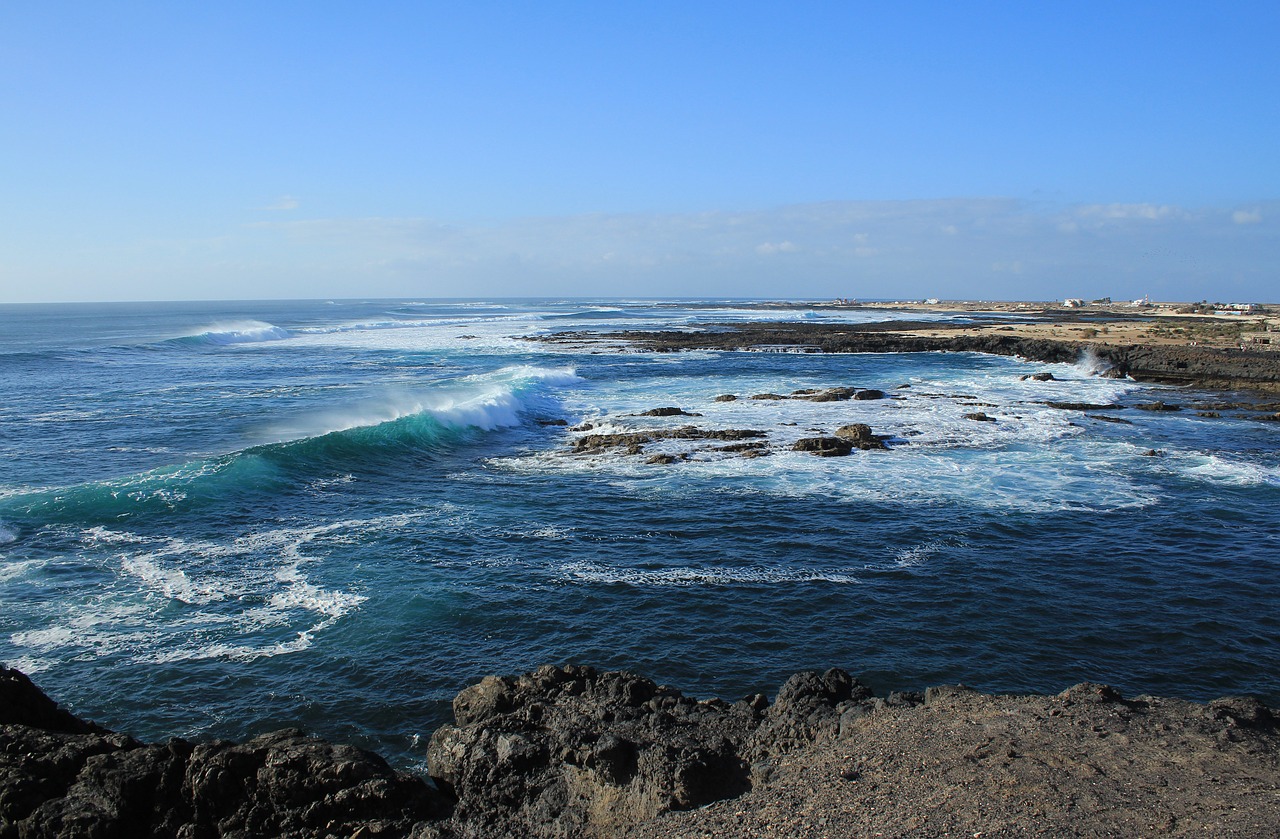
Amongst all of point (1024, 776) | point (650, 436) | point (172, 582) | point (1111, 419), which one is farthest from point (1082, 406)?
point (172, 582)

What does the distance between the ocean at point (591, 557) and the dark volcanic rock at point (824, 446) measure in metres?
0.51

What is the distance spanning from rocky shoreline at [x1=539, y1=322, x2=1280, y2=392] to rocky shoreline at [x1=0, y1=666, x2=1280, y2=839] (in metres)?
43.7

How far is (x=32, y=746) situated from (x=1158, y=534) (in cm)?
2029

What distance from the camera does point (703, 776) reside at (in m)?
7.51

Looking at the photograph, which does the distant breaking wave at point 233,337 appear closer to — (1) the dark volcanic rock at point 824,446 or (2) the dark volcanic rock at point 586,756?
(1) the dark volcanic rock at point 824,446

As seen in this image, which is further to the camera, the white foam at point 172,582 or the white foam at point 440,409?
the white foam at point 440,409

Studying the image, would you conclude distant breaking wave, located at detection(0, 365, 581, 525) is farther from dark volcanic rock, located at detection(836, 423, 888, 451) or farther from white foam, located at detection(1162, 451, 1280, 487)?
white foam, located at detection(1162, 451, 1280, 487)

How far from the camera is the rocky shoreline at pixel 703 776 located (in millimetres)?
6766

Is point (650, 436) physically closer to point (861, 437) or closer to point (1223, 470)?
point (861, 437)

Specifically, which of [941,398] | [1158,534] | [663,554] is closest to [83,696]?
[663,554]

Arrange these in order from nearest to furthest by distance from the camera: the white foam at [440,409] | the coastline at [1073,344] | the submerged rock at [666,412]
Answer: the white foam at [440,409]
the submerged rock at [666,412]
the coastline at [1073,344]

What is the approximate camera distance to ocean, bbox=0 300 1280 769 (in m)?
11.4

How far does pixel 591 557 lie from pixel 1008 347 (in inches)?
2280

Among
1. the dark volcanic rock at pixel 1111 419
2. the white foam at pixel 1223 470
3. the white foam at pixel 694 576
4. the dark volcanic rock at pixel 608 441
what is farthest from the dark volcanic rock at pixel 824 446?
the dark volcanic rock at pixel 1111 419
